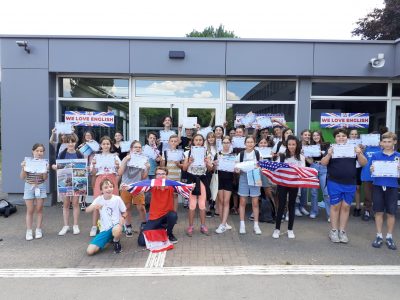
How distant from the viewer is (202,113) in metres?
8.93

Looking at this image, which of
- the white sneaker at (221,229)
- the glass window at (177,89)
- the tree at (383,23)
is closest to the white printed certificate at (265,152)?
the white sneaker at (221,229)

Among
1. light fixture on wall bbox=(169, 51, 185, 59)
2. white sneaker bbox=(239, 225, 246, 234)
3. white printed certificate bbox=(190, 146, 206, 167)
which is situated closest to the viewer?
white printed certificate bbox=(190, 146, 206, 167)

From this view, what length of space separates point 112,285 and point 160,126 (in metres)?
5.30

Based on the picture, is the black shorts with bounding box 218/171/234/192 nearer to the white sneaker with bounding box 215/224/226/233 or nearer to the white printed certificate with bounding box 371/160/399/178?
the white sneaker with bounding box 215/224/226/233

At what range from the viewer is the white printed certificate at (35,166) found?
5.84 meters

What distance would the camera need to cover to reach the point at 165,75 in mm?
8602

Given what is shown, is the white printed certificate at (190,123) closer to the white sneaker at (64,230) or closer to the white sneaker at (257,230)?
the white sneaker at (257,230)

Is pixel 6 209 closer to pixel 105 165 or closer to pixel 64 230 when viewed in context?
pixel 64 230

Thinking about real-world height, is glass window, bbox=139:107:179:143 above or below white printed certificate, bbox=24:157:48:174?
above

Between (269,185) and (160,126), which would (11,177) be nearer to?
(160,126)

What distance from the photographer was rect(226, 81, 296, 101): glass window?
29.1 ft

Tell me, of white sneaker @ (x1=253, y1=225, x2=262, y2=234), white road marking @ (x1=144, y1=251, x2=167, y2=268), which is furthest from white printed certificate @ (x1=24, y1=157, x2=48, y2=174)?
white sneaker @ (x1=253, y1=225, x2=262, y2=234)

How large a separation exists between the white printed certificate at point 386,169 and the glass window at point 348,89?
374 centimetres

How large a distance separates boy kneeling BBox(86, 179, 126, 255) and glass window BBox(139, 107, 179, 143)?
3689 millimetres
